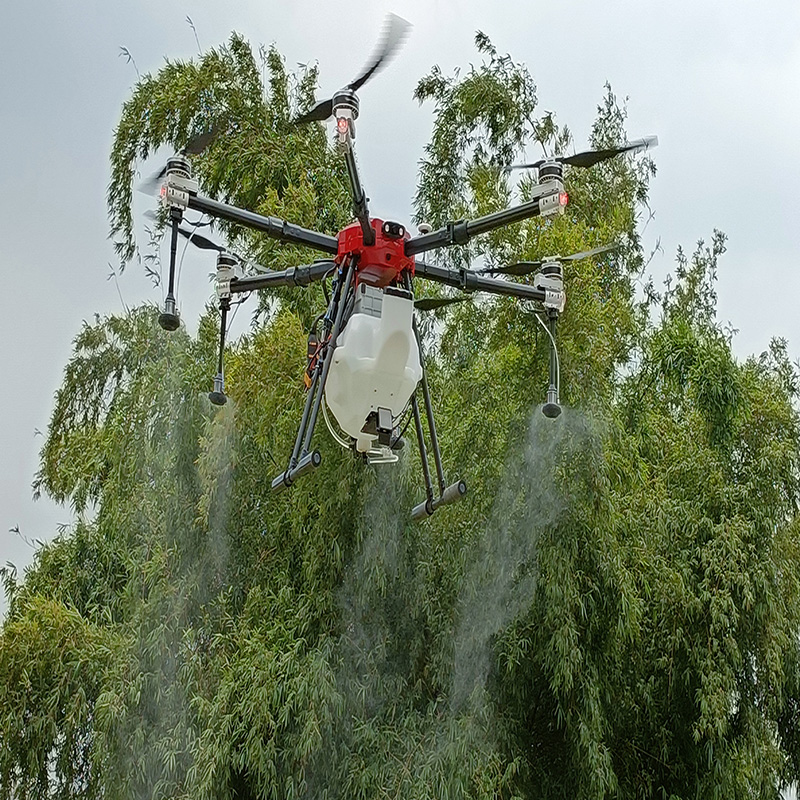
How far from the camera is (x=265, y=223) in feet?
12.3

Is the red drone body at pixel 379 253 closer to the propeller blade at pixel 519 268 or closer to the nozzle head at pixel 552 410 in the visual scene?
the propeller blade at pixel 519 268

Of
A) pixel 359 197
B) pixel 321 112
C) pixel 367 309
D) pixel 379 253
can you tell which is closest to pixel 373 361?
pixel 367 309

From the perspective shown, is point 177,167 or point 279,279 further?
point 279,279

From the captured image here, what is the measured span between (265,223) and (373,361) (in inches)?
22.1

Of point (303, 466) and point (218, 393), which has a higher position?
point (218, 393)

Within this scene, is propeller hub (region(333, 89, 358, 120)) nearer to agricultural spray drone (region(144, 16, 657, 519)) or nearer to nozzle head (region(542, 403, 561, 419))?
agricultural spray drone (region(144, 16, 657, 519))

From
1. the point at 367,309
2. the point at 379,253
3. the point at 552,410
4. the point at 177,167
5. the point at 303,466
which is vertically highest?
the point at 177,167

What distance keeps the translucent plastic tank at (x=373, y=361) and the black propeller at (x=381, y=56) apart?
60cm

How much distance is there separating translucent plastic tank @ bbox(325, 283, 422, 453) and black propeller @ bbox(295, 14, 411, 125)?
0.60 metres

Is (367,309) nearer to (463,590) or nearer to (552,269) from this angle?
(552,269)

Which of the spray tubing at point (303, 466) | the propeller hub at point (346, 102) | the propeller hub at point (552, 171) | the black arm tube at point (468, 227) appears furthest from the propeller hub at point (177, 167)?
the propeller hub at point (552, 171)

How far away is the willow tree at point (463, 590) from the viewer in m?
5.48

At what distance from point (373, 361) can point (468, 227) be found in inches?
19.9

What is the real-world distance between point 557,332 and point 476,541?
1067mm
